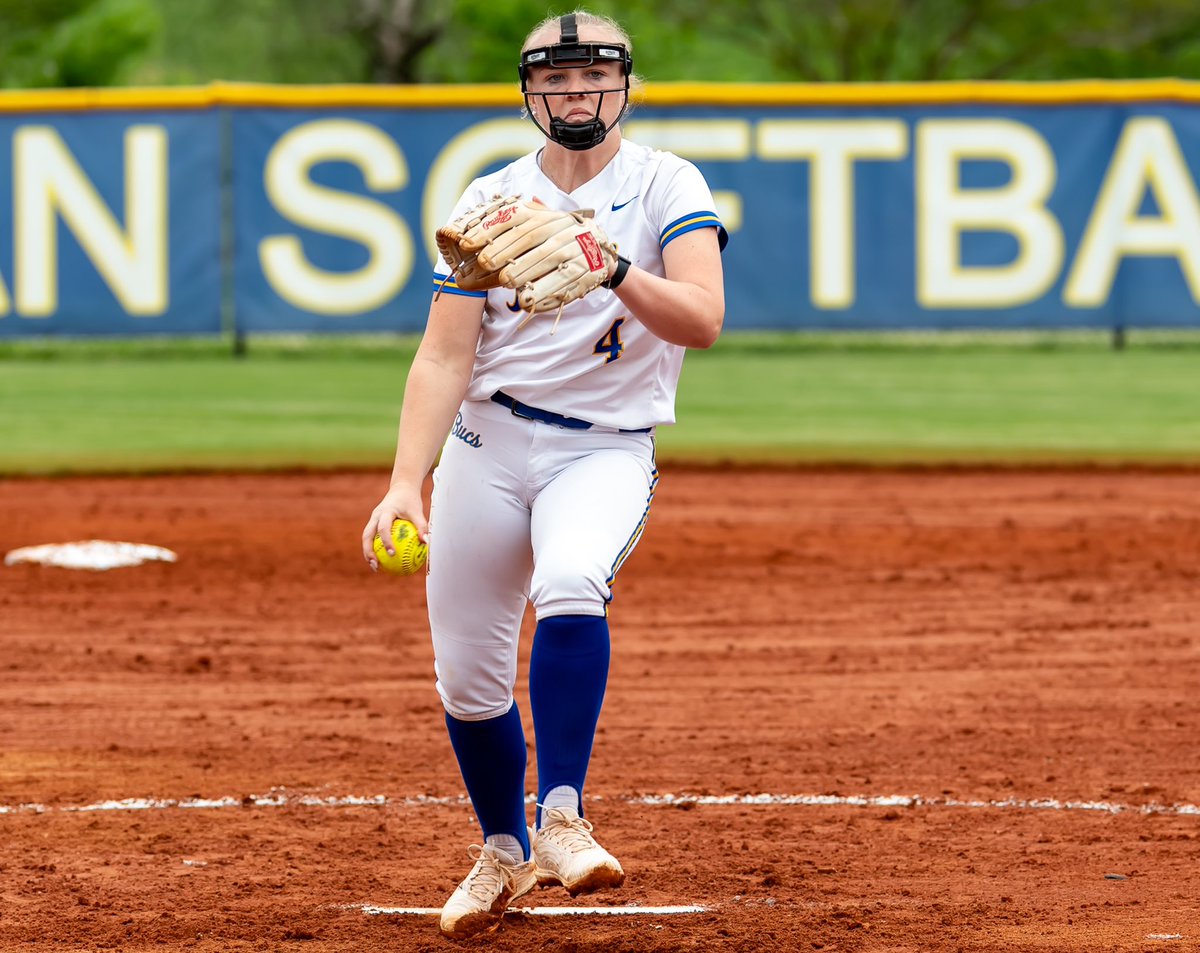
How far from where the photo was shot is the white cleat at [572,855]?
3.59m

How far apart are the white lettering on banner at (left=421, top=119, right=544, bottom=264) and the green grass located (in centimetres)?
133

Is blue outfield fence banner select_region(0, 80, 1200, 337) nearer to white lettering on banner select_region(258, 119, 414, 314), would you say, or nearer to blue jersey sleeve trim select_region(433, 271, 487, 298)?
white lettering on banner select_region(258, 119, 414, 314)

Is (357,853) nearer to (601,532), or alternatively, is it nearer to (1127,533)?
(601,532)

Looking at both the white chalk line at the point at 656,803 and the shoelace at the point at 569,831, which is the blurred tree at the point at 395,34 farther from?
the shoelace at the point at 569,831

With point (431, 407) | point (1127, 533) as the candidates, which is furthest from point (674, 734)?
point (1127, 533)

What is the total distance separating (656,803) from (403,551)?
169cm

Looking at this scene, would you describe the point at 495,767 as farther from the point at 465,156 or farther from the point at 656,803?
the point at 465,156

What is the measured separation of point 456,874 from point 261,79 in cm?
4005

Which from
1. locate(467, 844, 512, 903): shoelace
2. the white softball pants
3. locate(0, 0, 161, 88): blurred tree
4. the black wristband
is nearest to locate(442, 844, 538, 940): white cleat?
locate(467, 844, 512, 903): shoelace

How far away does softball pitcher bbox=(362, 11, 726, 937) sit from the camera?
3648 millimetres

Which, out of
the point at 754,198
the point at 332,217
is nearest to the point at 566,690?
the point at 332,217

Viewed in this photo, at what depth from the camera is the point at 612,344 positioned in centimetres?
378

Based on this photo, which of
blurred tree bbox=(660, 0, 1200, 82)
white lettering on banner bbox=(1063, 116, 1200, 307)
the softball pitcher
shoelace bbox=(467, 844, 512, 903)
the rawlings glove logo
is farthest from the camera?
blurred tree bbox=(660, 0, 1200, 82)

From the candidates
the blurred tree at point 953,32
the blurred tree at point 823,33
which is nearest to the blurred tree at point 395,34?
the blurred tree at point 823,33
